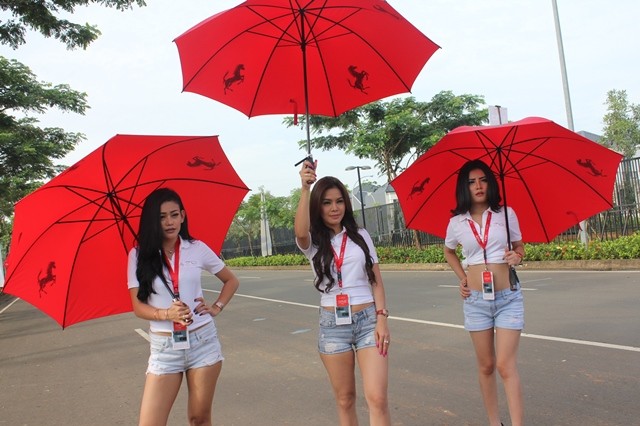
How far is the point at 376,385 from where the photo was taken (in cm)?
313

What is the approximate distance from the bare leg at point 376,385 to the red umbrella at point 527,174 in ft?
5.03

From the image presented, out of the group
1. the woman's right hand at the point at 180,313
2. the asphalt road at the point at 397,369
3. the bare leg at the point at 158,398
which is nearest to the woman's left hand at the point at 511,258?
the asphalt road at the point at 397,369

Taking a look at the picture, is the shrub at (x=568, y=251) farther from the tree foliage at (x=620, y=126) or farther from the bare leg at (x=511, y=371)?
the tree foliage at (x=620, y=126)

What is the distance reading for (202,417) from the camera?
318 centimetres

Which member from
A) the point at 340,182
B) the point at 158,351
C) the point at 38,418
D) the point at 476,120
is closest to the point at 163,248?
the point at 158,351

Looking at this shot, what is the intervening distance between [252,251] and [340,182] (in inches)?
2041

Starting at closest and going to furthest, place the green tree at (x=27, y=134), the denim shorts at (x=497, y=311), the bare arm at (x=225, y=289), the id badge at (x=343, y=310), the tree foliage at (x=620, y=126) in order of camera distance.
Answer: the id badge at (x=343, y=310) < the bare arm at (x=225, y=289) < the denim shorts at (x=497, y=311) < the green tree at (x=27, y=134) < the tree foliage at (x=620, y=126)

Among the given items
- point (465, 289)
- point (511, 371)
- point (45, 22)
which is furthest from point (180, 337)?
point (45, 22)

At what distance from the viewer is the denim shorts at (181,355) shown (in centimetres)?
311

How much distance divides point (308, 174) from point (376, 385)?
3.89 ft

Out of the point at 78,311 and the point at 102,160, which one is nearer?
the point at 102,160

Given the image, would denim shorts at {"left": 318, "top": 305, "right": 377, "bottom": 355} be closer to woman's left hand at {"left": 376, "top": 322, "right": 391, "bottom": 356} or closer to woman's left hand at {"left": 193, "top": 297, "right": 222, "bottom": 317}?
woman's left hand at {"left": 376, "top": 322, "right": 391, "bottom": 356}

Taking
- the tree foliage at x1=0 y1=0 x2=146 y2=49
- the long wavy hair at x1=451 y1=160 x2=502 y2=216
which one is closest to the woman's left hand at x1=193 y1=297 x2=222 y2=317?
the long wavy hair at x1=451 y1=160 x2=502 y2=216

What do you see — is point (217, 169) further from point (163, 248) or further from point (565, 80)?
point (565, 80)
